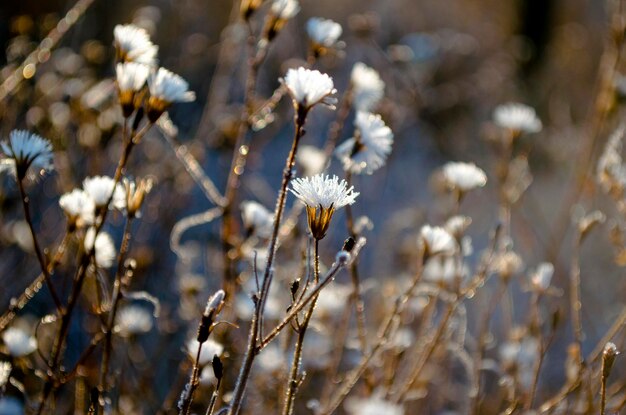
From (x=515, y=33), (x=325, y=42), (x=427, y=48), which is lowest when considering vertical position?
(x=325, y=42)

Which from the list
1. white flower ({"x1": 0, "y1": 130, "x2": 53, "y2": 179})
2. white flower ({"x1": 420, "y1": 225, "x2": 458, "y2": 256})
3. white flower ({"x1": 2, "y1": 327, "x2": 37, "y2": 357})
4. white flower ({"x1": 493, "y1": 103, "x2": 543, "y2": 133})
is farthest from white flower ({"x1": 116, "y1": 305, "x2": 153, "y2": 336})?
white flower ({"x1": 493, "y1": 103, "x2": 543, "y2": 133})

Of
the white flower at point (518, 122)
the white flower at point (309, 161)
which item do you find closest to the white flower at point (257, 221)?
the white flower at point (309, 161)

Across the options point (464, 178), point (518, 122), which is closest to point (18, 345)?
point (464, 178)

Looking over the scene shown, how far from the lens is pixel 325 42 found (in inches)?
39.4

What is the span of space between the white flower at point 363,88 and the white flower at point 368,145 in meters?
0.18

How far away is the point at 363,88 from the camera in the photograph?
1.14 m

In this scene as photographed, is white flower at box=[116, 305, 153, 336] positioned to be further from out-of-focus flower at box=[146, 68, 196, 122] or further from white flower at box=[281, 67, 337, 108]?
white flower at box=[281, 67, 337, 108]

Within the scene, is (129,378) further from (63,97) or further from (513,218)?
(513,218)

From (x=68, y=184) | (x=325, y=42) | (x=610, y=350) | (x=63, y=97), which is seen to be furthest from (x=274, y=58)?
(x=610, y=350)

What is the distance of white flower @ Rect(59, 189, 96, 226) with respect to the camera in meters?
0.91

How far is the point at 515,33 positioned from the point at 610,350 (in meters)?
5.60

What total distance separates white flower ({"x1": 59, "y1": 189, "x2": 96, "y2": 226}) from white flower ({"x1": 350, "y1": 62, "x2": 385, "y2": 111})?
1.47ft

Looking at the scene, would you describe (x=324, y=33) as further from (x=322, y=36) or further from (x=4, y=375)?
(x=4, y=375)

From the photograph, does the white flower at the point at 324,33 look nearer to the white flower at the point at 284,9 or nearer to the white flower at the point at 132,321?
the white flower at the point at 284,9
